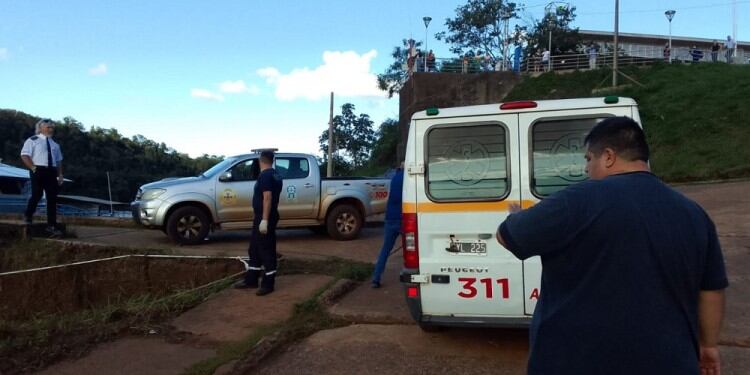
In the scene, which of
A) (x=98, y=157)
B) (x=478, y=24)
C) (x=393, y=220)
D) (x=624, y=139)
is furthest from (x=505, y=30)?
(x=624, y=139)

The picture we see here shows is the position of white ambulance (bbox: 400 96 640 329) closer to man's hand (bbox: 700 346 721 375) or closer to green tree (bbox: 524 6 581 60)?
man's hand (bbox: 700 346 721 375)

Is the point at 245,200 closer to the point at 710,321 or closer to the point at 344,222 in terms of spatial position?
the point at 344,222

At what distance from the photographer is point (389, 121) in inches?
2173

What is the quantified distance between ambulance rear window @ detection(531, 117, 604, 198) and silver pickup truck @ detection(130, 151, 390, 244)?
7.16 meters

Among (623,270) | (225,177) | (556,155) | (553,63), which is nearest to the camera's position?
(623,270)

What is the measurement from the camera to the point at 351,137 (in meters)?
46.2

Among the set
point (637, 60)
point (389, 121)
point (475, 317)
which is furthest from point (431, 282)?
point (389, 121)

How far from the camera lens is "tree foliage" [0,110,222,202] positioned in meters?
49.7

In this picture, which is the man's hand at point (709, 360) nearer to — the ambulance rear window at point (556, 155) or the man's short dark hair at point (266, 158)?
the ambulance rear window at point (556, 155)

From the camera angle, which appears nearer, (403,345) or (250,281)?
(403,345)

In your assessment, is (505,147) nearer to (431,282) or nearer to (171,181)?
(431,282)

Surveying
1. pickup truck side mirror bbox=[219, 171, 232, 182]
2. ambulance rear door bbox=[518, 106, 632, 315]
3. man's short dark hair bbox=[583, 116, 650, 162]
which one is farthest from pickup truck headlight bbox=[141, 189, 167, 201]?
man's short dark hair bbox=[583, 116, 650, 162]

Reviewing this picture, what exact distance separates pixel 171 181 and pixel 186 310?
4.88 m

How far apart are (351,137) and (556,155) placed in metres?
41.7
